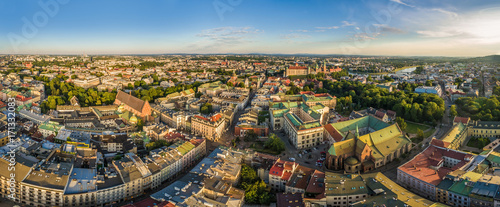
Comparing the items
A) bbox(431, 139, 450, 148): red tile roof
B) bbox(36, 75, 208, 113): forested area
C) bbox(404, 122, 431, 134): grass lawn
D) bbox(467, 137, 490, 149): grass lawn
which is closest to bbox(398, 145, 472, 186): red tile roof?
bbox(431, 139, 450, 148): red tile roof

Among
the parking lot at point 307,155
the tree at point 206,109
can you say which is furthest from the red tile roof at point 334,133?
the tree at point 206,109

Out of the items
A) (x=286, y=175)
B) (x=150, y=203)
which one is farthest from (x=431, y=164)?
(x=150, y=203)

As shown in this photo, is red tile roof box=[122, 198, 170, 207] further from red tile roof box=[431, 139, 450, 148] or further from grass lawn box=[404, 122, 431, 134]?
grass lawn box=[404, 122, 431, 134]

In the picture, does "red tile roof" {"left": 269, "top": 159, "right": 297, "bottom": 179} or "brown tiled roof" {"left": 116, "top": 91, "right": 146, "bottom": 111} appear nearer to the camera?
"red tile roof" {"left": 269, "top": 159, "right": 297, "bottom": 179}

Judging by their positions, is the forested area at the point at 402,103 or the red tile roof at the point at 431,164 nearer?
the red tile roof at the point at 431,164

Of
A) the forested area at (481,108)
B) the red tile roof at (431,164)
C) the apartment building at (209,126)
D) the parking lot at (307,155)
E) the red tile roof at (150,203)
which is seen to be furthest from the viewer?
the forested area at (481,108)

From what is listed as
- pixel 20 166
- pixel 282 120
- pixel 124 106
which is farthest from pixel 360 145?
pixel 124 106

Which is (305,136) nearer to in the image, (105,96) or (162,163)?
(162,163)

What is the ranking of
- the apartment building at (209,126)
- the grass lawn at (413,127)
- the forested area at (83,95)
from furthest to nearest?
the forested area at (83,95) → the grass lawn at (413,127) → the apartment building at (209,126)

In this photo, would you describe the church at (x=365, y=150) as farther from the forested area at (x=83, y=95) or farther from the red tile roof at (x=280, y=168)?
the forested area at (x=83, y=95)
